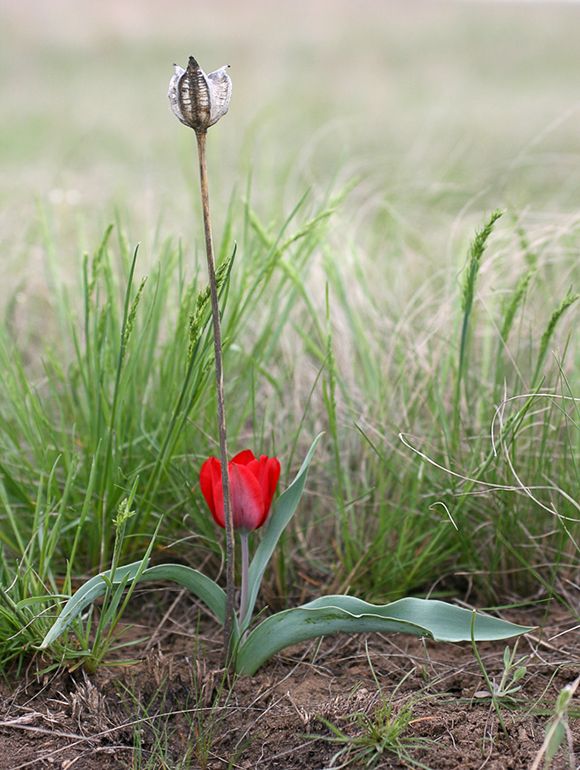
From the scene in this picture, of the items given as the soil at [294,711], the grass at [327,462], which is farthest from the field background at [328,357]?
the soil at [294,711]

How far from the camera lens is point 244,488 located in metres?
1.08

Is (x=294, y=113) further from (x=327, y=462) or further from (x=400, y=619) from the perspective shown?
(x=400, y=619)

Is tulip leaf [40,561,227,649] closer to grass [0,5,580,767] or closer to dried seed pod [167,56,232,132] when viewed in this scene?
grass [0,5,580,767]

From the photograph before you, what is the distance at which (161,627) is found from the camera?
1337mm

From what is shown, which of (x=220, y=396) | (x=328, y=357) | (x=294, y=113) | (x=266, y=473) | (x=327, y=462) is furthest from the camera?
(x=294, y=113)

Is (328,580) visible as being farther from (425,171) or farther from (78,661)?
(425,171)

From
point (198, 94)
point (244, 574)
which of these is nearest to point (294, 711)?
point (244, 574)

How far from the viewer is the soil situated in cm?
102

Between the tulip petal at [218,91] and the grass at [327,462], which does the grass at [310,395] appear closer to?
the grass at [327,462]

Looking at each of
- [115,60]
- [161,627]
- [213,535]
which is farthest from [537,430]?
[115,60]

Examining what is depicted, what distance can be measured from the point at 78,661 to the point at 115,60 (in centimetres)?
1146

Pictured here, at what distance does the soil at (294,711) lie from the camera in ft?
3.36

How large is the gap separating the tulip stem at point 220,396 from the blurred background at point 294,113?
0.84m

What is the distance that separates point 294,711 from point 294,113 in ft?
17.1
